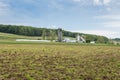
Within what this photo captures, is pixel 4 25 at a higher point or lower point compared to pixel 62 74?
higher

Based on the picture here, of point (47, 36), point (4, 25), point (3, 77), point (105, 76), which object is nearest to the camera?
point (3, 77)

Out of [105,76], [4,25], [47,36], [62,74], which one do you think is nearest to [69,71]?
[62,74]

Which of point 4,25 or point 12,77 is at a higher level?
point 4,25

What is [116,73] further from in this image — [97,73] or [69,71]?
[69,71]

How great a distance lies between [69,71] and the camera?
44.7 feet

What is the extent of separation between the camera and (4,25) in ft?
540

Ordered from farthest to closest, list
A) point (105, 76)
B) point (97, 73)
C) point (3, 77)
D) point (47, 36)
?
1. point (47, 36)
2. point (97, 73)
3. point (105, 76)
4. point (3, 77)

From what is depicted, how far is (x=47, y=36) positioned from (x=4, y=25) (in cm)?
3226

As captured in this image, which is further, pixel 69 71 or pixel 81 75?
pixel 69 71

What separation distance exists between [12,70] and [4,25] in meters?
155

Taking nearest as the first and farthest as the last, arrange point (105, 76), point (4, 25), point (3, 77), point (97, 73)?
point (3, 77), point (105, 76), point (97, 73), point (4, 25)

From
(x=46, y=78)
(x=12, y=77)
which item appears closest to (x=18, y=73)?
(x=12, y=77)

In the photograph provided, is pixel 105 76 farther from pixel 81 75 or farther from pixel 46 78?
pixel 46 78

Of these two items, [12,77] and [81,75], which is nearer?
[12,77]
